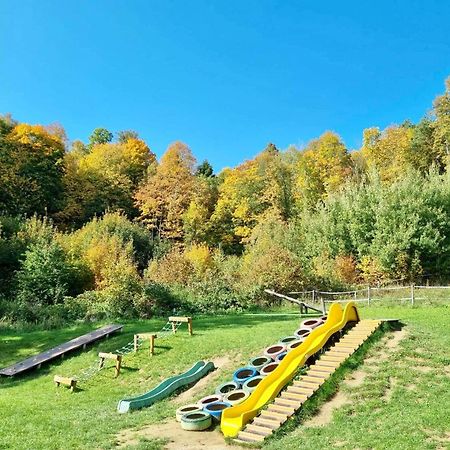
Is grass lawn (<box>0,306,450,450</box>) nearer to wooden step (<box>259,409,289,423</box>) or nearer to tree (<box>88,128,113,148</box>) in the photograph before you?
wooden step (<box>259,409,289,423</box>)

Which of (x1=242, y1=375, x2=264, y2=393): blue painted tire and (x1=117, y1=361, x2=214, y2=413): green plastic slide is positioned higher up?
(x1=242, y1=375, x2=264, y2=393): blue painted tire

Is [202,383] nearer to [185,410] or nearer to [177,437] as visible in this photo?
[185,410]

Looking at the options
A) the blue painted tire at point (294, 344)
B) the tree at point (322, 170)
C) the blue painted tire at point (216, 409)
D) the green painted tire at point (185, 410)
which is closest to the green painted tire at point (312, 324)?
the blue painted tire at point (294, 344)

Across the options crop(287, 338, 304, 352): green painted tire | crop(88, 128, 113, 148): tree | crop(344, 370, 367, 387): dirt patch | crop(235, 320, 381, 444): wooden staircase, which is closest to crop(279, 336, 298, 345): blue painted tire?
crop(287, 338, 304, 352): green painted tire

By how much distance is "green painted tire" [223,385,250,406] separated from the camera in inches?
416

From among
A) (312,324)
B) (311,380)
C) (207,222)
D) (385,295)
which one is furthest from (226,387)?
(207,222)

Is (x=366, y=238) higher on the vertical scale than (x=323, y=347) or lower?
higher

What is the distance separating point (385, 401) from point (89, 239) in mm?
27336

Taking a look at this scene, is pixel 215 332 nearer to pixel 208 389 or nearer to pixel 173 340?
pixel 173 340

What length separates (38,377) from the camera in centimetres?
1538

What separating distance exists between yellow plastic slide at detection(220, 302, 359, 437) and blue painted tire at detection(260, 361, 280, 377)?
14.9 inches

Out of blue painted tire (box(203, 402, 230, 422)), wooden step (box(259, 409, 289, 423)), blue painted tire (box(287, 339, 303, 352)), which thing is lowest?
blue painted tire (box(203, 402, 230, 422))

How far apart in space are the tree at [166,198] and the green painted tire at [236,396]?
3322cm

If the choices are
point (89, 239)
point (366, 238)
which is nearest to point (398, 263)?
point (366, 238)
